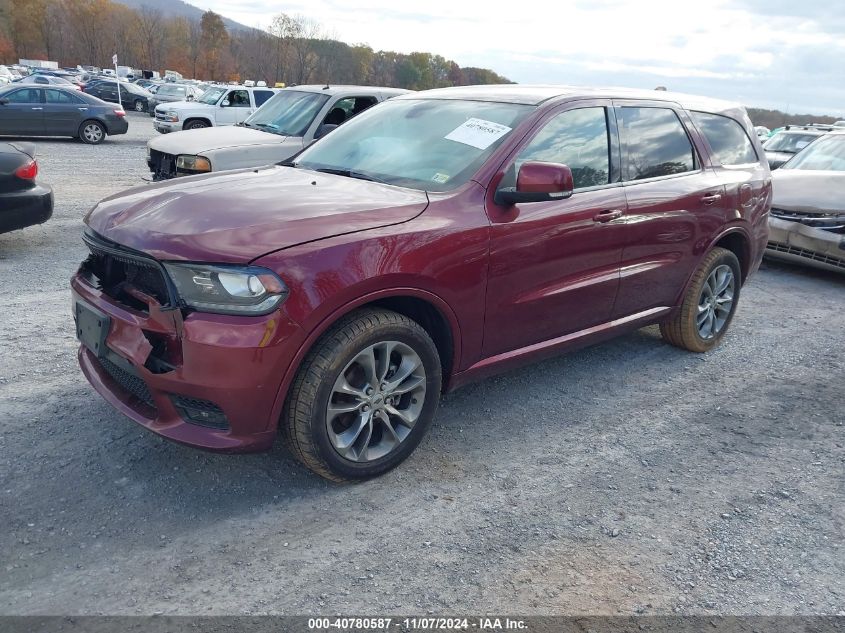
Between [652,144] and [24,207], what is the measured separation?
5833 millimetres

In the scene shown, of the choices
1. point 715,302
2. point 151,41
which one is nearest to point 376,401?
point 715,302

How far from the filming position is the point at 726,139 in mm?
5293

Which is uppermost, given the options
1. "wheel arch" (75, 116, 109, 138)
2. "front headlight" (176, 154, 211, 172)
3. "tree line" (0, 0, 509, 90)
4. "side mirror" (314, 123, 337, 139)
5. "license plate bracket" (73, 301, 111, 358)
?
"tree line" (0, 0, 509, 90)

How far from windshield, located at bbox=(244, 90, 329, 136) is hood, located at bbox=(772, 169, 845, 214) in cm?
584

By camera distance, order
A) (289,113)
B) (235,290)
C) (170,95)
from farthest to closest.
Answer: (170,95), (289,113), (235,290)

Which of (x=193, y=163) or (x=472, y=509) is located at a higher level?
(x=193, y=163)

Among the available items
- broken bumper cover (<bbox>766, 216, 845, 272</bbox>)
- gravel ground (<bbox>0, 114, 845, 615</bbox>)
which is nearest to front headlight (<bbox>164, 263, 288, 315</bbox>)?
gravel ground (<bbox>0, 114, 845, 615</bbox>)

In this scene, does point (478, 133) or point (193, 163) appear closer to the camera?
point (478, 133)

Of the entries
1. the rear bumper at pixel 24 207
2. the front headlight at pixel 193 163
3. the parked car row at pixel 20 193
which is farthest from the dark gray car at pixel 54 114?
the rear bumper at pixel 24 207

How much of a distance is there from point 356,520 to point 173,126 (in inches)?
701

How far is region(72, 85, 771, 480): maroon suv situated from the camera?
2.86 m

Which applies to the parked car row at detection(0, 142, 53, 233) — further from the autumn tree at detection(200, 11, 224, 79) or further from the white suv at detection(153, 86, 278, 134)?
the autumn tree at detection(200, 11, 224, 79)

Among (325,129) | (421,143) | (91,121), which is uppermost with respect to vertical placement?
(421,143)

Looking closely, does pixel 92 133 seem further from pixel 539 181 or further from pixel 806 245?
pixel 539 181
